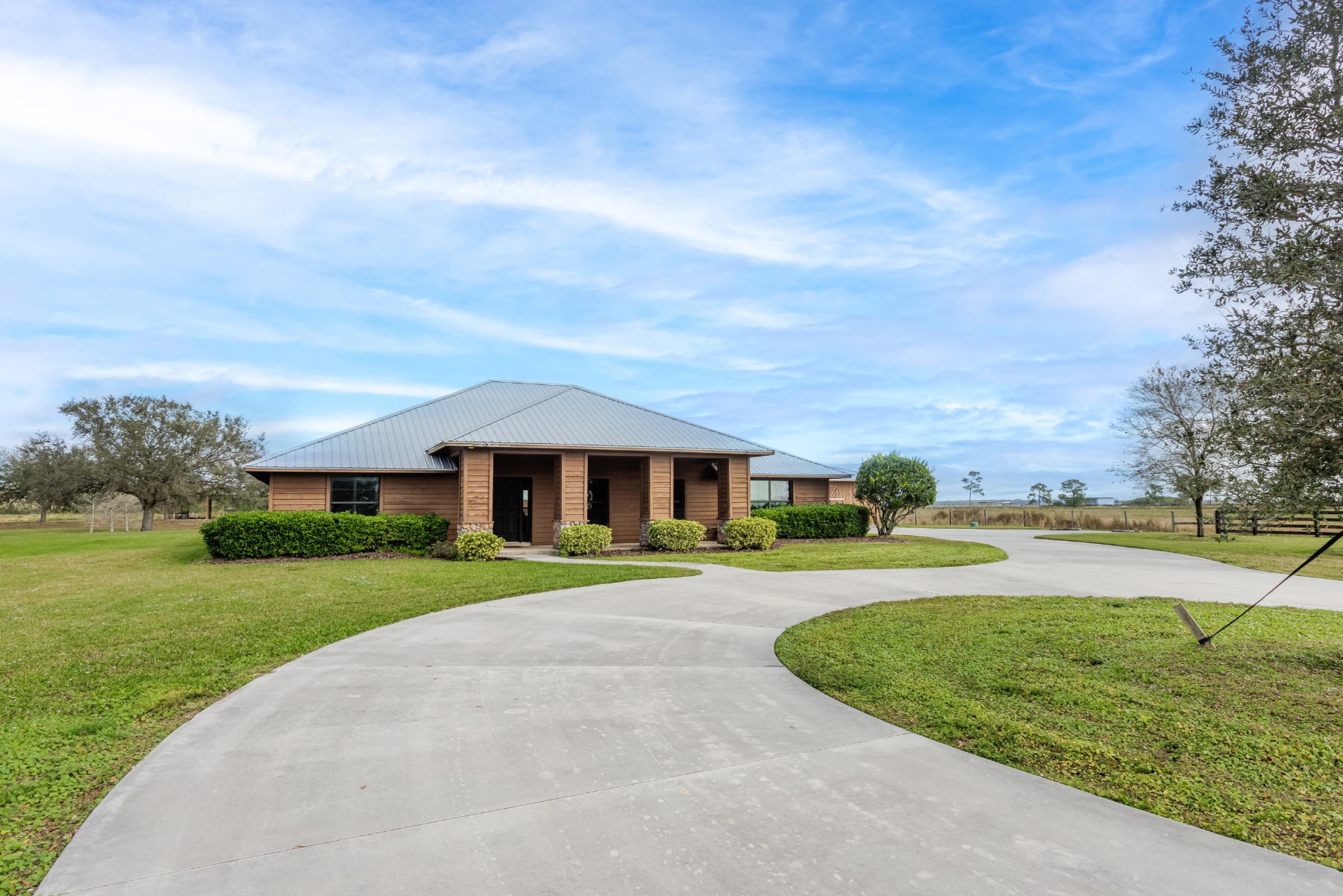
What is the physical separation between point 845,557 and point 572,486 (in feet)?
25.7

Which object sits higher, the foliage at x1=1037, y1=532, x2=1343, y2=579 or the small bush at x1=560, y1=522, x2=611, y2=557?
the small bush at x1=560, y1=522, x2=611, y2=557

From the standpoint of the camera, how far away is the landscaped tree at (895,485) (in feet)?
81.3

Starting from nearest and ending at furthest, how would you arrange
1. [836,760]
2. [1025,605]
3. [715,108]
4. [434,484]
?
[836,760]
[1025,605]
[715,108]
[434,484]

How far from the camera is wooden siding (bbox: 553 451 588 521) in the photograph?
1895 cm

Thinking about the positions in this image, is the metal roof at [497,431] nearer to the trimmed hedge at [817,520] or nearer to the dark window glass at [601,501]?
the dark window glass at [601,501]

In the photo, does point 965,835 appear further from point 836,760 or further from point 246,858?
point 246,858

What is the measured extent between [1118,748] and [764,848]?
8.83 feet

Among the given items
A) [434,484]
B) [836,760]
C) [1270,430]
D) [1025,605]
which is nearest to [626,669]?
[836,760]

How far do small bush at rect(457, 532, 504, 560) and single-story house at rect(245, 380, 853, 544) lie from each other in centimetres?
48

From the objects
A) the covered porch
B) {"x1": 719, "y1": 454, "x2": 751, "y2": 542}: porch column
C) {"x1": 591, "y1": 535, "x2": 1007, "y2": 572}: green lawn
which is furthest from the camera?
{"x1": 719, "y1": 454, "x2": 751, "y2": 542}: porch column

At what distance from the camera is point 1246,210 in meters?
5.99

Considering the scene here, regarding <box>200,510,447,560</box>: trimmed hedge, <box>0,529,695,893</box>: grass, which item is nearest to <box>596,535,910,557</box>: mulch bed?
<box>0,529,695,893</box>: grass

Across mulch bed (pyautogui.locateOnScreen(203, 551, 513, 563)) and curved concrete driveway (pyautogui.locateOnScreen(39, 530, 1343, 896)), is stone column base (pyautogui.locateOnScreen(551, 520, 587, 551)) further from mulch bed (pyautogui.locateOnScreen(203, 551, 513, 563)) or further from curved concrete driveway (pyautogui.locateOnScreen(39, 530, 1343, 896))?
curved concrete driveway (pyautogui.locateOnScreen(39, 530, 1343, 896))

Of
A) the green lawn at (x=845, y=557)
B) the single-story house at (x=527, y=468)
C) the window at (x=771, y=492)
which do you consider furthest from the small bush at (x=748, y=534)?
the window at (x=771, y=492)
